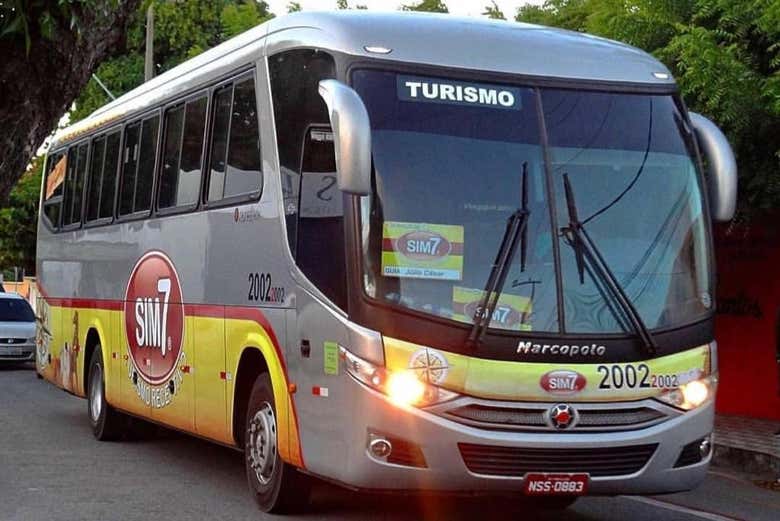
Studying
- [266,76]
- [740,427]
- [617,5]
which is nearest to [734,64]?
[617,5]

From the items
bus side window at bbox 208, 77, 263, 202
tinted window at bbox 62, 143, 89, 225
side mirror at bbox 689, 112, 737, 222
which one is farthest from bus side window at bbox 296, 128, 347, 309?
tinted window at bbox 62, 143, 89, 225

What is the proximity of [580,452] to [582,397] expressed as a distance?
31cm

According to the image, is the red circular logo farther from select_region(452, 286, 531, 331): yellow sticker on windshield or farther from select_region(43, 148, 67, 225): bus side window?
select_region(452, 286, 531, 331): yellow sticker on windshield

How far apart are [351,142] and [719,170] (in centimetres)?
242

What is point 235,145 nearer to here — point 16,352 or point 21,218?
point 16,352

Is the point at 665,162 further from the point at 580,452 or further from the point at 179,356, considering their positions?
the point at 179,356

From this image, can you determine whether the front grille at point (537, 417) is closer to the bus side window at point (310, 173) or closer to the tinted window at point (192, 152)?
the bus side window at point (310, 173)

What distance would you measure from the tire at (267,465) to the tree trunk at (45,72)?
2.33 meters

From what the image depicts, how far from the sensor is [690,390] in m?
8.05

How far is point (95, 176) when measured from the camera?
1469 centimetres

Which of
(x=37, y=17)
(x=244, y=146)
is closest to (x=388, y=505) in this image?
(x=244, y=146)

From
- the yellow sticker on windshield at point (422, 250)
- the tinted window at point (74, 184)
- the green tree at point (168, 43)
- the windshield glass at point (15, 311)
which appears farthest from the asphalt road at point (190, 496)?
the green tree at point (168, 43)

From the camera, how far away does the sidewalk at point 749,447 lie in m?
12.3

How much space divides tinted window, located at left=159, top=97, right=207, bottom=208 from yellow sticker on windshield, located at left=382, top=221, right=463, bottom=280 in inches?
138
